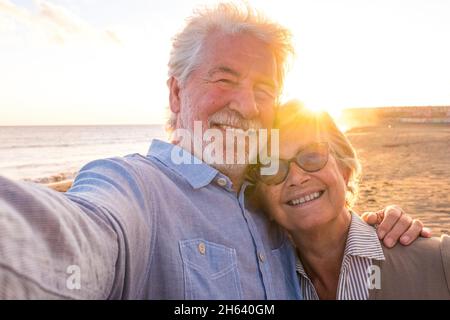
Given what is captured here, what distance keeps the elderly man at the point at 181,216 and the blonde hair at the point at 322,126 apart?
147 mm

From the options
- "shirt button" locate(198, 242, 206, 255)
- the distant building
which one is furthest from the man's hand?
the distant building

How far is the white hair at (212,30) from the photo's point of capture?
2.62 m

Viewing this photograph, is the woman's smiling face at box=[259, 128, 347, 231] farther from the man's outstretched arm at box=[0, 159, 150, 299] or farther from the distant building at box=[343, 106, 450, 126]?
the distant building at box=[343, 106, 450, 126]

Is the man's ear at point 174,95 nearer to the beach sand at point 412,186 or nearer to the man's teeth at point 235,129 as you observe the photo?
the man's teeth at point 235,129

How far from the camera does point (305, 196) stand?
7.53 ft

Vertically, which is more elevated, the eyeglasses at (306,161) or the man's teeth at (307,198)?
the eyeglasses at (306,161)

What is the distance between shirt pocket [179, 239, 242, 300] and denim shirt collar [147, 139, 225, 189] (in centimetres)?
37

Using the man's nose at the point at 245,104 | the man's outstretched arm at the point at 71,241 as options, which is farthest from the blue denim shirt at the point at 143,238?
the man's nose at the point at 245,104

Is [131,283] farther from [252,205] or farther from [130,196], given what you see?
[252,205]

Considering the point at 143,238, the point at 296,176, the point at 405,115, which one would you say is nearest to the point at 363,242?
the point at 296,176

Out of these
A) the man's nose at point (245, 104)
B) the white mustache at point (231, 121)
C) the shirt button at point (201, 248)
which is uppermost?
the man's nose at point (245, 104)

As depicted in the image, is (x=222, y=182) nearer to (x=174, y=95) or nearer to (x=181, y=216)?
(x=181, y=216)

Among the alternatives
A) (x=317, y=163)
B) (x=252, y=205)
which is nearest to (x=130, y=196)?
(x=252, y=205)

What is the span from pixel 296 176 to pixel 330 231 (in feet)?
1.31
